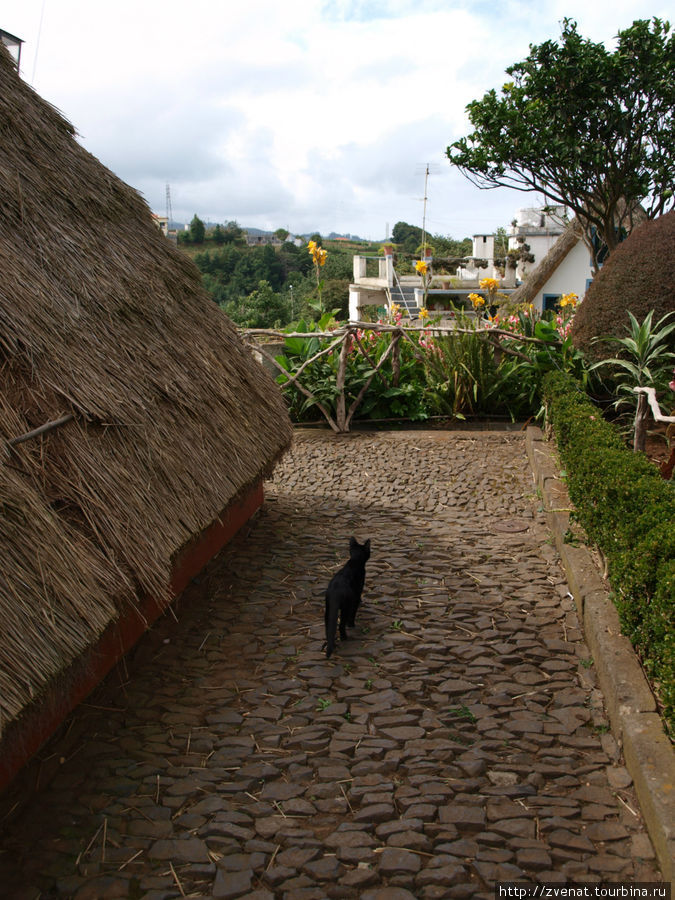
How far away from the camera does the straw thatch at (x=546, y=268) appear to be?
2361 centimetres

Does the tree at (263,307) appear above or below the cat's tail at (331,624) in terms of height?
above

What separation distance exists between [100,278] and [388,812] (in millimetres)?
3419

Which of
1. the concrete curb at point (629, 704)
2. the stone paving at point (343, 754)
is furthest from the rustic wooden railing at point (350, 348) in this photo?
the concrete curb at point (629, 704)

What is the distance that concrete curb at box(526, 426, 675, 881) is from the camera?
2457mm

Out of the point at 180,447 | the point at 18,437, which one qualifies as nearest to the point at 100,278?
the point at 180,447

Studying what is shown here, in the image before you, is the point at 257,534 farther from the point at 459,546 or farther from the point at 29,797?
the point at 29,797

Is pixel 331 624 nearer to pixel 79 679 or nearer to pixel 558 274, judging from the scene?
pixel 79 679

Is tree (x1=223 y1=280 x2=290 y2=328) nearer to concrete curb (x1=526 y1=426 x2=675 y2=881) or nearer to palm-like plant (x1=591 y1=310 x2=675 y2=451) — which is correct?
palm-like plant (x1=591 y1=310 x2=675 y2=451)

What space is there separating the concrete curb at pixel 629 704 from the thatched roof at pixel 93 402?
2.10 m

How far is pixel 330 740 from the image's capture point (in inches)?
128

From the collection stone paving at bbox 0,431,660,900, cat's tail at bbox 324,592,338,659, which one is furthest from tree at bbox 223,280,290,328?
cat's tail at bbox 324,592,338,659

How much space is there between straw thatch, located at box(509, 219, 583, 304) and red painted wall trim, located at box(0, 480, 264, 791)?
20613 mm

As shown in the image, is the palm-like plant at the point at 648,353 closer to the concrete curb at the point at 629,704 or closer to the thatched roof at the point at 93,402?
the concrete curb at the point at 629,704

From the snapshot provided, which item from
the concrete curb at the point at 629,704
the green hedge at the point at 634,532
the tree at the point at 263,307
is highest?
the tree at the point at 263,307
